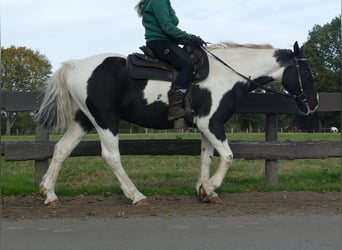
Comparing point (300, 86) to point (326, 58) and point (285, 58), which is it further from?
point (326, 58)

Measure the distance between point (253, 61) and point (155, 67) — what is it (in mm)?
1542

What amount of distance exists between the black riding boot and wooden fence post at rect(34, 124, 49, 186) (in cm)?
226

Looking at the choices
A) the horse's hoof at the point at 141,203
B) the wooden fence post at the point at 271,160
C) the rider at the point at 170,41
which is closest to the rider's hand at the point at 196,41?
the rider at the point at 170,41

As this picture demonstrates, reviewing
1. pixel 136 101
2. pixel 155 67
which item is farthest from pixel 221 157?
pixel 155 67

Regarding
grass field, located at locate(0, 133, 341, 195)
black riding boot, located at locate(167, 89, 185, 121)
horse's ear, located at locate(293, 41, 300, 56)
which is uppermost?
horse's ear, located at locate(293, 41, 300, 56)

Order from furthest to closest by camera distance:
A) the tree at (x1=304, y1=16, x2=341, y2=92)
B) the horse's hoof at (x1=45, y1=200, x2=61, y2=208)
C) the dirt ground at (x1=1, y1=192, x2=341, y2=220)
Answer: the tree at (x1=304, y1=16, x2=341, y2=92) < the horse's hoof at (x1=45, y1=200, x2=61, y2=208) < the dirt ground at (x1=1, y1=192, x2=341, y2=220)

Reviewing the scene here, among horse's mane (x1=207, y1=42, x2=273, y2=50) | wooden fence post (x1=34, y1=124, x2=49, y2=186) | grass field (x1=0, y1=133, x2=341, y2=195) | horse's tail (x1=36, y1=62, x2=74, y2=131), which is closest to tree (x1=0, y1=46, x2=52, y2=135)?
grass field (x1=0, y1=133, x2=341, y2=195)

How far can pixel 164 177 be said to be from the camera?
30.4 feet

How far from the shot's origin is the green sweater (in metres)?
6.69

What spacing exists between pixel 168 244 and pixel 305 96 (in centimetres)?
366

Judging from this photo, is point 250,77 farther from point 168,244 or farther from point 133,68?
point 168,244

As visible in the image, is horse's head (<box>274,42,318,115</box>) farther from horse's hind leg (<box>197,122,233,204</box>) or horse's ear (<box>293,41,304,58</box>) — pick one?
horse's hind leg (<box>197,122,233,204</box>)

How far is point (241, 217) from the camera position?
5785 mm

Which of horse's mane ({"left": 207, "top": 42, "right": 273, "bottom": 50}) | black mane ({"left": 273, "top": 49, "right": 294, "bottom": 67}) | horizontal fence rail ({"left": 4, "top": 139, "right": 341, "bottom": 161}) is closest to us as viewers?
Result: black mane ({"left": 273, "top": 49, "right": 294, "bottom": 67})
